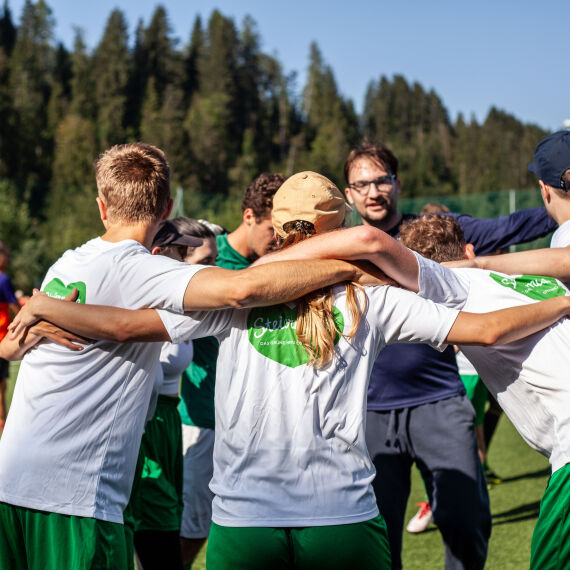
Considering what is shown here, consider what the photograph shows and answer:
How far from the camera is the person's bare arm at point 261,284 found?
80.3 inches

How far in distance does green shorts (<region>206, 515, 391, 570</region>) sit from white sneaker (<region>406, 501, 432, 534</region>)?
3.40 metres

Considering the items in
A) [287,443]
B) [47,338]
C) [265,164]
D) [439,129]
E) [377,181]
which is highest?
[439,129]

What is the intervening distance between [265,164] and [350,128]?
1385 cm

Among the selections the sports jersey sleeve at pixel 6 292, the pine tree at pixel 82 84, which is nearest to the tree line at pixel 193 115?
the pine tree at pixel 82 84

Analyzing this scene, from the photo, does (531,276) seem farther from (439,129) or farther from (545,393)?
(439,129)

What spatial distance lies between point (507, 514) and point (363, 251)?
4.22 m

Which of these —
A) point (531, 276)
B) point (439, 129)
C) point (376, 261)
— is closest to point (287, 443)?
point (376, 261)

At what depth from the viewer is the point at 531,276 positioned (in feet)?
8.19

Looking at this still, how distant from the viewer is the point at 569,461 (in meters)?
2.32

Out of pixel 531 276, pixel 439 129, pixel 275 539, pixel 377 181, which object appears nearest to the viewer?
pixel 275 539

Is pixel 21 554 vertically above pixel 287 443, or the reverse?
pixel 287 443

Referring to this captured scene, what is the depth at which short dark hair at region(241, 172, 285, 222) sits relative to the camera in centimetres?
419

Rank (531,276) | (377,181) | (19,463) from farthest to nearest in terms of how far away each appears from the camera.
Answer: (377,181)
(531,276)
(19,463)

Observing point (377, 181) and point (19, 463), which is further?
point (377, 181)
